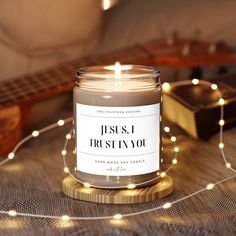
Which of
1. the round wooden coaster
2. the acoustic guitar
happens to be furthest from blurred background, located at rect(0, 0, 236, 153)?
the round wooden coaster

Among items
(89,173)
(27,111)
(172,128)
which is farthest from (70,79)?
(89,173)

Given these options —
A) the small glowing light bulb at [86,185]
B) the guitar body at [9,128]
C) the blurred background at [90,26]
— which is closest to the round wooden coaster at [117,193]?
the small glowing light bulb at [86,185]

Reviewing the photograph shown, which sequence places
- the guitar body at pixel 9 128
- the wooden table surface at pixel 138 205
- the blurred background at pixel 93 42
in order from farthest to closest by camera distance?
the blurred background at pixel 93 42 < the guitar body at pixel 9 128 < the wooden table surface at pixel 138 205

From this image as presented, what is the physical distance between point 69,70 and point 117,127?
426mm

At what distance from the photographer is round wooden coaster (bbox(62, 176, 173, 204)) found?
2.03 ft

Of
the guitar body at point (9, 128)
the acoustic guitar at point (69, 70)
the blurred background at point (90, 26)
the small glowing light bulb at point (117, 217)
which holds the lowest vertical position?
the guitar body at point (9, 128)

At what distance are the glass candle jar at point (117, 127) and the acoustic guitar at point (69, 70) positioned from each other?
266 mm

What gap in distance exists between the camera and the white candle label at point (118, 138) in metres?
0.62

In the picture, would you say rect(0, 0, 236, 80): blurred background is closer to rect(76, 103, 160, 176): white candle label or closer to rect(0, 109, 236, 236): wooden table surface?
rect(0, 109, 236, 236): wooden table surface

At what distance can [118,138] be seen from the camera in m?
0.62

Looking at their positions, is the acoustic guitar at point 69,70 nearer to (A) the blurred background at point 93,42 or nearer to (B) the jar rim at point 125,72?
(A) the blurred background at point 93,42

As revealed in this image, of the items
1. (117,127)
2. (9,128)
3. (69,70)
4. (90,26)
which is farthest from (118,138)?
(90,26)

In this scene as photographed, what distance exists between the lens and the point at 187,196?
0.64 meters

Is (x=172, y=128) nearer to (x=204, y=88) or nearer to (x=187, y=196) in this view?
(x=204, y=88)
